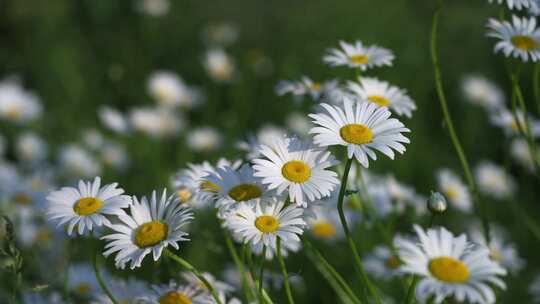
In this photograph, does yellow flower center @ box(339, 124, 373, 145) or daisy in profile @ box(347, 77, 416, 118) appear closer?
yellow flower center @ box(339, 124, 373, 145)

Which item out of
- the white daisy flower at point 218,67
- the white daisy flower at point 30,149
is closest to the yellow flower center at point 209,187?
the white daisy flower at point 30,149

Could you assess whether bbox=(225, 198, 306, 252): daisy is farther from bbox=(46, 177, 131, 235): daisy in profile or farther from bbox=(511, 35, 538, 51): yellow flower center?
bbox=(511, 35, 538, 51): yellow flower center

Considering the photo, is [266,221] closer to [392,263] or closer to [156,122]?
[392,263]

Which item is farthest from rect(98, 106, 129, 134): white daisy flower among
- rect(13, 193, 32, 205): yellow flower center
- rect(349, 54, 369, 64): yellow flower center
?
rect(349, 54, 369, 64): yellow flower center

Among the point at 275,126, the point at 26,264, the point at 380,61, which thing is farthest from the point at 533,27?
the point at 275,126

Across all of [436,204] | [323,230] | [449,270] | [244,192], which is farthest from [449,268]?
[323,230]

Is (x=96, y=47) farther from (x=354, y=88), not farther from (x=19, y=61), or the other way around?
(x=354, y=88)
